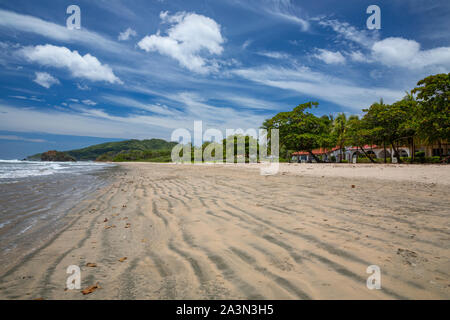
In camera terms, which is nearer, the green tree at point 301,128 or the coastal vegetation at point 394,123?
the coastal vegetation at point 394,123

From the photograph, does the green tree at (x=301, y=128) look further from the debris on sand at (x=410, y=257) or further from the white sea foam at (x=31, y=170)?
A: the debris on sand at (x=410, y=257)

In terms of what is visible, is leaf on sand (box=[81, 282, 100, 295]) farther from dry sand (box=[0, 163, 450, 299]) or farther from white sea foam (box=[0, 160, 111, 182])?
white sea foam (box=[0, 160, 111, 182])

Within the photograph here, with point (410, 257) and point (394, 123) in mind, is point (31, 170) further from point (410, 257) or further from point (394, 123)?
point (394, 123)

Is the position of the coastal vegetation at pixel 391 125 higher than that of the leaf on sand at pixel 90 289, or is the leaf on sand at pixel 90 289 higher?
the coastal vegetation at pixel 391 125

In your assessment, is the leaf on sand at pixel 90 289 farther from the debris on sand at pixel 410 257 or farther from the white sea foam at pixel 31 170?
the white sea foam at pixel 31 170

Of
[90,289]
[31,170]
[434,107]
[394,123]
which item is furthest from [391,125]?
[31,170]

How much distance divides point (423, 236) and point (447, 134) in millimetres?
27034

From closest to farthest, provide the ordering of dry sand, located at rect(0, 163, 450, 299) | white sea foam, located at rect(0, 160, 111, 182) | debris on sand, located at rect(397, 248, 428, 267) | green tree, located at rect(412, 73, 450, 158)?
dry sand, located at rect(0, 163, 450, 299) < debris on sand, located at rect(397, 248, 428, 267) < white sea foam, located at rect(0, 160, 111, 182) < green tree, located at rect(412, 73, 450, 158)

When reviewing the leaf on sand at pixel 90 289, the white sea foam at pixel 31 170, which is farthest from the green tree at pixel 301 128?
the leaf on sand at pixel 90 289

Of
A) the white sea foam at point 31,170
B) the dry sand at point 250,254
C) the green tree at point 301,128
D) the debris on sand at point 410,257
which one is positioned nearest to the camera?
the dry sand at point 250,254

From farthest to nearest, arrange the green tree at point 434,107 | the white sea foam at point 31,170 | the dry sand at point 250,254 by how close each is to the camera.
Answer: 1. the green tree at point 434,107
2. the white sea foam at point 31,170
3. the dry sand at point 250,254

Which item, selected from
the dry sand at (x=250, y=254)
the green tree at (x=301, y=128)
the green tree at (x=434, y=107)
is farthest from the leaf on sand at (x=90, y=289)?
the green tree at (x=301, y=128)

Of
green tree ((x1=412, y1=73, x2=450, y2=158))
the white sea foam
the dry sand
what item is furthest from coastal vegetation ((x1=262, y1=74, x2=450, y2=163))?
the white sea foam

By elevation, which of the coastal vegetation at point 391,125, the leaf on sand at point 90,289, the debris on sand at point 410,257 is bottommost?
the leaf on sand at point 90,289
